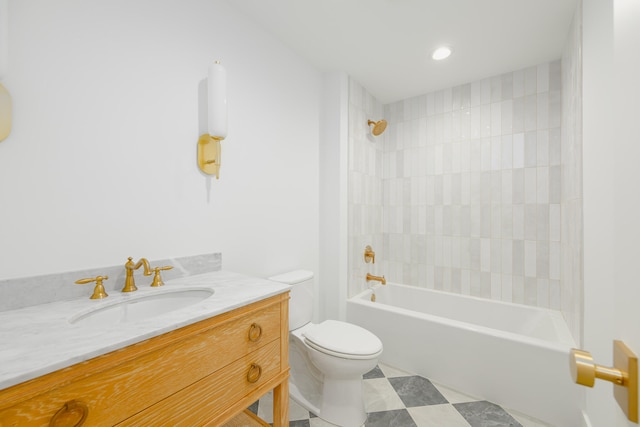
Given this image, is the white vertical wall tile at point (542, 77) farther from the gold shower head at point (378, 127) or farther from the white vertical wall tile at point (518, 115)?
the gold shower head at point (378, 127)

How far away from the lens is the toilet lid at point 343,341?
56.2 inches

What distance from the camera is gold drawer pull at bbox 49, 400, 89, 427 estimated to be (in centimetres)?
56

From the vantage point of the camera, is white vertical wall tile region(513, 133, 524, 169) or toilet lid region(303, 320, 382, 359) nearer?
toilet lid region(303, 320, 382, 359)

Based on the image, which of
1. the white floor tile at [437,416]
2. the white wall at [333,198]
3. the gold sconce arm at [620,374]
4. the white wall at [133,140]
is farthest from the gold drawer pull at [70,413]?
the white wall at [333,198]

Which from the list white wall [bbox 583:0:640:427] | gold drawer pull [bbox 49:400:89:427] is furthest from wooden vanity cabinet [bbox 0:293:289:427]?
white wall [bbox 583:0:640:427]

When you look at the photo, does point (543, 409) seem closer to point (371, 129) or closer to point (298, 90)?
point (371, 129)

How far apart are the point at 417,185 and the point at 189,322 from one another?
2.40 m

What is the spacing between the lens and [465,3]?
1501 mm

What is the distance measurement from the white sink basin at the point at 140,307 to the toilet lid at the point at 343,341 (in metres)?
0.72

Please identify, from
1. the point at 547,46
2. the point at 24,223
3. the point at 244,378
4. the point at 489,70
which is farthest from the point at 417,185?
the point at 24,223

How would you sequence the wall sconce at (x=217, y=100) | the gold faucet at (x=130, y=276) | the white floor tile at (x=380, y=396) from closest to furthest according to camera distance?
1. the gold faucet at (x=130, y=276)
2. the wall sconce at (x=217, y=100)
3. the white floor tile at (x=380, y=396)

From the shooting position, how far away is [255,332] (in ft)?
3.25

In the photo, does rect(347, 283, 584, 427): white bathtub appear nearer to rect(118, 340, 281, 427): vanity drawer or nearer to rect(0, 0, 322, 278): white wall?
rect(0, 0, 322, 278): white wall

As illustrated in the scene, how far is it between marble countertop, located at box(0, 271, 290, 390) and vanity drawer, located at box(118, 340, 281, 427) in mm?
207
